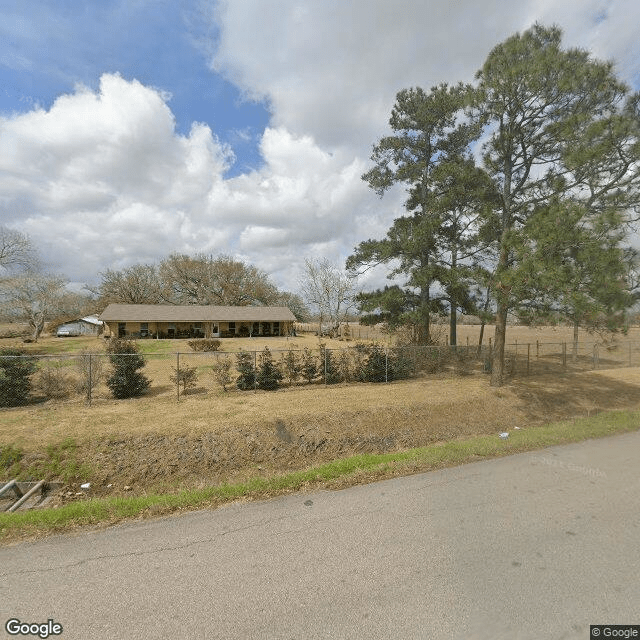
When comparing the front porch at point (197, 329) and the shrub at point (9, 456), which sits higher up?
the front porch at point (197, 329)

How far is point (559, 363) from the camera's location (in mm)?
22438

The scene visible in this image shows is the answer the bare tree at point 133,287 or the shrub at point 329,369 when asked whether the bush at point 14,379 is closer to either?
the shrub at point 329,369

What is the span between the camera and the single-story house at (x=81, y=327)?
48.1 meters

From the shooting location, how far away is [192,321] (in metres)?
40.1

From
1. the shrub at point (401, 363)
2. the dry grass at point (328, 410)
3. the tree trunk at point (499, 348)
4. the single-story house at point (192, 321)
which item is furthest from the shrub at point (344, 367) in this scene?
the single-story house at point (192, 321)

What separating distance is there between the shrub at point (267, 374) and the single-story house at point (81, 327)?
4290 cm

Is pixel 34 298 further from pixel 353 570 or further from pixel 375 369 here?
pixel 353 570

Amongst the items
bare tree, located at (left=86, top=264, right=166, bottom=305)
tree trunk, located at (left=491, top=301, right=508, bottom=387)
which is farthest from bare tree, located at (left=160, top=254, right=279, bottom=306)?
tree trunk, located at (left=491, top=301, right=508, bottom=387)

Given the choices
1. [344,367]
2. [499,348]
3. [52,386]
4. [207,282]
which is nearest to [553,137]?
[499,348]

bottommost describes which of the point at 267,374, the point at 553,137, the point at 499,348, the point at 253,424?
the point at 253,424

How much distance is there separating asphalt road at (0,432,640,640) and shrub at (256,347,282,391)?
31.4 ft

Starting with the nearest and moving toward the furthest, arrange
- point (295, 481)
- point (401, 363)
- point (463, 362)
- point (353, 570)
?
point (353, 570) < point (295, 481) < point (401, 363) < point (463, 362)

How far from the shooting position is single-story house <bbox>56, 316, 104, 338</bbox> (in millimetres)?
48094

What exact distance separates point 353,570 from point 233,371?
581 inches
